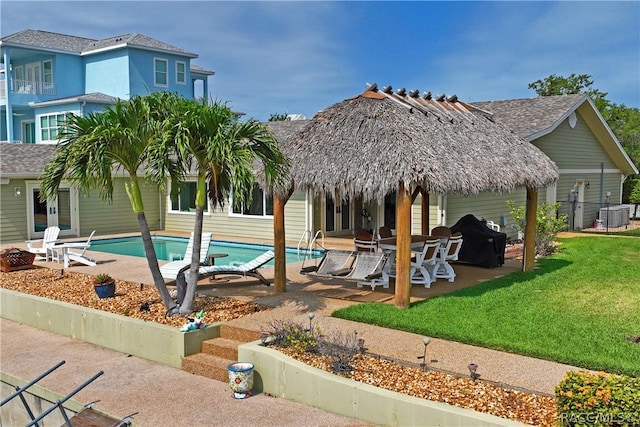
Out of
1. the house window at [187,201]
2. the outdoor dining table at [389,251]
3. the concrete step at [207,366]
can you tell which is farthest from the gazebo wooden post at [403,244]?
the house window at [187,201]

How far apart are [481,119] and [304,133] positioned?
4.62 meters

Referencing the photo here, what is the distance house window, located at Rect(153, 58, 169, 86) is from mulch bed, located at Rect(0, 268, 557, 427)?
2368cm

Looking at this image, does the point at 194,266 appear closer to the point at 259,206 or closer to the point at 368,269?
the point at 368,269

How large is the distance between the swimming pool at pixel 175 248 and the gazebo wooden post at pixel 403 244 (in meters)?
7.95

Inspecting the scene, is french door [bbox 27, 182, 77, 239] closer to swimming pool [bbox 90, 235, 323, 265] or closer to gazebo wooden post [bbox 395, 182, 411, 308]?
swimming pool [bbox 90, 235, 323, 265]

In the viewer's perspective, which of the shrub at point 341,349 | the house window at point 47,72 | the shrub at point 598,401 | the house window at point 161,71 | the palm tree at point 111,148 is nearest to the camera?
the shrub at point 598,401

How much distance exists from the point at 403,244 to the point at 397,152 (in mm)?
1481

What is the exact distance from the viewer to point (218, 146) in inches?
317

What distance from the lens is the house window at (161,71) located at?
32306 millimetres

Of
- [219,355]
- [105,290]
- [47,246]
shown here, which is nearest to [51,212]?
[47,246]

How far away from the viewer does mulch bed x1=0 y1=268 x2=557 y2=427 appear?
5.50 m

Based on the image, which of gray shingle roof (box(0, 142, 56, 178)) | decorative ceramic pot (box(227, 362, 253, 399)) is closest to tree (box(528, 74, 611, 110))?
gray shingle roof (box(0, 142, 56, 178))

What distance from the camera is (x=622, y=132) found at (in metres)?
38.1

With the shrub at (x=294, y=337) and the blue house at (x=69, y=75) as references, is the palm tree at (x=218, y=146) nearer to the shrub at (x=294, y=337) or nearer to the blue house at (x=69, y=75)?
the shrub at (x=294, y=337)
